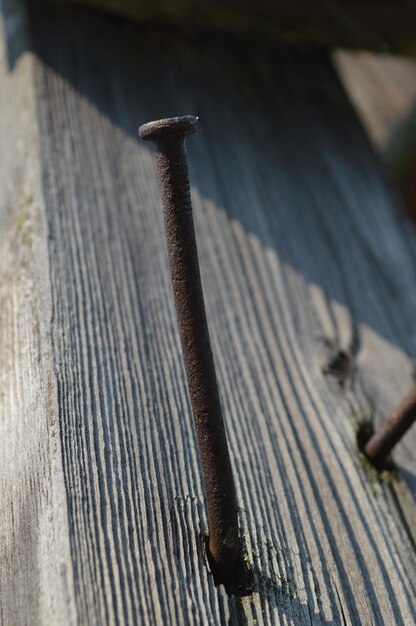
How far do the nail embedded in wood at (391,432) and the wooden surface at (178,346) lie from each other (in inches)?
1.0

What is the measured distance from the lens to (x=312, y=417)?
1.01m

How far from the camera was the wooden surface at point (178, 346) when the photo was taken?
75 cm

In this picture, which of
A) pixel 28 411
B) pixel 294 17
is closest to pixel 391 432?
pixel 28 411

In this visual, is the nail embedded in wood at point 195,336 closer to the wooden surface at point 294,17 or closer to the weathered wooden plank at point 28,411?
the weathered wooden plank at point 28,411

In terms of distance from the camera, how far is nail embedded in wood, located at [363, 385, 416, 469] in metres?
0.92

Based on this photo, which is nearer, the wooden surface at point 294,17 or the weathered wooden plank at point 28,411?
the weathered wooden plank at point 28,411

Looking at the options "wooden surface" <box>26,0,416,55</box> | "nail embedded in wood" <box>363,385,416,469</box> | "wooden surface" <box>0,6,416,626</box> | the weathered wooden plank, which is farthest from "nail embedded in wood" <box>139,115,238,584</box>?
"wooden surface" <box>26,0,416,55</box>

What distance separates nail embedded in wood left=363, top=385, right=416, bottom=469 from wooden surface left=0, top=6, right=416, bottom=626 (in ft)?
0.08

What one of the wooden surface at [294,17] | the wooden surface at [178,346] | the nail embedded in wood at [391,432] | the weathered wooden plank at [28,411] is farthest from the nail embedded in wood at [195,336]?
the wooden surface at [294,17]

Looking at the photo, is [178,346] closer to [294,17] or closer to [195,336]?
[195,336]

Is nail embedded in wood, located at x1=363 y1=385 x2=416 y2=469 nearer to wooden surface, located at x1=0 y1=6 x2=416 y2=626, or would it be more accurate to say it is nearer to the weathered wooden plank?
wooden surface, located at x1=0 y1=6 x2=416 y2=626

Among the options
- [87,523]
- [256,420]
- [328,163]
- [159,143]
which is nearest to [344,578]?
[256,420]

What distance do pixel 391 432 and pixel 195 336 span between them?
0.37 metres

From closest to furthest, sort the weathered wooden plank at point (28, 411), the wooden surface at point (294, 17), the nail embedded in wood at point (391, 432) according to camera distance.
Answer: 1. the weathered wooden plank at point (28, 411)
2. the nail embedded in wood at point (391, 432)
3. the wooden surface at point (294, 17)
